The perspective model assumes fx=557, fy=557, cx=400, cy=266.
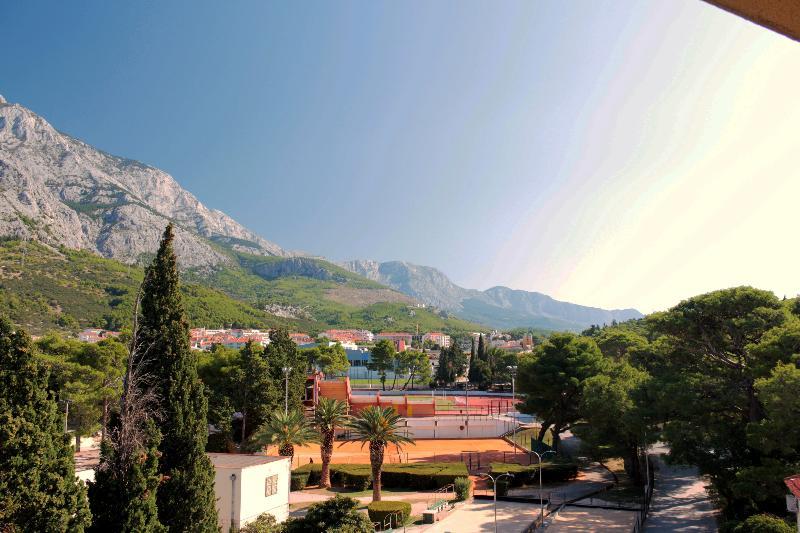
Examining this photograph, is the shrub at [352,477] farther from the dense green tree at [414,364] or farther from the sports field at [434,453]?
the dense green tree at [414,364]

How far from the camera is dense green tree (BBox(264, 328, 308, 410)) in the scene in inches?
1658

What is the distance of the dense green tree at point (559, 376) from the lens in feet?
128

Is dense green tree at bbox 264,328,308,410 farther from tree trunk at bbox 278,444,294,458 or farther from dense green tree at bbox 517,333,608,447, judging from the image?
dense green tree at bbox 517,333,608,447

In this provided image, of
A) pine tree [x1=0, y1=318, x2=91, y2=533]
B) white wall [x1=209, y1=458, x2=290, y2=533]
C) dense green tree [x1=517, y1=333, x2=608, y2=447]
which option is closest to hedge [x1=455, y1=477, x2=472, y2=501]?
white wall [x1=209, y1=458, x2=290, y2=533]

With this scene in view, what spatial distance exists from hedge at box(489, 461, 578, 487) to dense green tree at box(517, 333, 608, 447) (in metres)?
4.70

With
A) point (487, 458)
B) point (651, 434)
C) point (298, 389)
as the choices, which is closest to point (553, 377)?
point (487, 458)

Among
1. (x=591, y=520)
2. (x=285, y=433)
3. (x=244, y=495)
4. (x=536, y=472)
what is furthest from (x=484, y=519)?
(x=285, y=433)

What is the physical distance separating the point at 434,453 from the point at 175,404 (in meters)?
29.2

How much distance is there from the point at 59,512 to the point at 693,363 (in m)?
25.2

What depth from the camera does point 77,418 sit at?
36531mm

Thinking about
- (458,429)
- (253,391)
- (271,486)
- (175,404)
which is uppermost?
(175,404)

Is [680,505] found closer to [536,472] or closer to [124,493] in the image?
[536,472]

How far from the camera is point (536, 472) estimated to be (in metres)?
33.8

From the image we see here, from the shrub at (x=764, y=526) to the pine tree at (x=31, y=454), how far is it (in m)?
17.8
